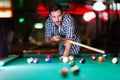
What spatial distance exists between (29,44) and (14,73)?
5136mm

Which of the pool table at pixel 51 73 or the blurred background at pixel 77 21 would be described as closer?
the pool table at pixel 51 73

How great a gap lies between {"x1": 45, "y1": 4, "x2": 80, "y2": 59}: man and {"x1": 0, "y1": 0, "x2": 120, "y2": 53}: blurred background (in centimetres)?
259

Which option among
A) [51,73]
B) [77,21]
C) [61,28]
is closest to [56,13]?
[61,28]

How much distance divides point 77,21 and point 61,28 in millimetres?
3393

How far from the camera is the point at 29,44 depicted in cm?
781

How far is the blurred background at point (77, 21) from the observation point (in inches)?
286

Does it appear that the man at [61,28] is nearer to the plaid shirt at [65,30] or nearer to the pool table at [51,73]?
the plaid shirt at [65,30]

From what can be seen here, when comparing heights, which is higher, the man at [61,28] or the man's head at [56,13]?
the man's head at [56,13]

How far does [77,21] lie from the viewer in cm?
770

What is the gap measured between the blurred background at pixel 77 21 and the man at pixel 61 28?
2.59 meters

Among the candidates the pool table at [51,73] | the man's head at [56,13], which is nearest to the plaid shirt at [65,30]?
the man's head at [56,13]

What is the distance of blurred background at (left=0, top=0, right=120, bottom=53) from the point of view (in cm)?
727

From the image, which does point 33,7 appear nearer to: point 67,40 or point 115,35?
point 115,35

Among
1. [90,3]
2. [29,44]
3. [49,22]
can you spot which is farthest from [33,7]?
[49,22]
